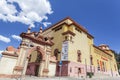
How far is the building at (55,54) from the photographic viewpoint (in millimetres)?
16297

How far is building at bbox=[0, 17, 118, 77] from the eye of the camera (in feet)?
53.5

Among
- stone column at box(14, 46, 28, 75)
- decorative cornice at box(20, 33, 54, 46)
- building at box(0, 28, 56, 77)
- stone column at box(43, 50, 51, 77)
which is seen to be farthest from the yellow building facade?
stone column at box(14, 46, 28, 75)

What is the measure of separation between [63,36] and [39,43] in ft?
21.6

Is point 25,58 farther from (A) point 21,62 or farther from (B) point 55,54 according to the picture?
(B) point 55,54

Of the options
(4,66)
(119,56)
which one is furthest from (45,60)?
(119,56)

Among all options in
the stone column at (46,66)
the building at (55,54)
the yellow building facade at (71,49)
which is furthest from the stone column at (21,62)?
the yellow building facade at (71,49)

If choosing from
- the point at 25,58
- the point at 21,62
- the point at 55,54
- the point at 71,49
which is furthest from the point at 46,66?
the point at 71,49

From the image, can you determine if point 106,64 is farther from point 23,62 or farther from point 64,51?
point 23,62

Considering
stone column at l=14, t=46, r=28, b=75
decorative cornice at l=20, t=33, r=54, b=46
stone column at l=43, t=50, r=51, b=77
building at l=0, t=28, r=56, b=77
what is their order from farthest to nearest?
1. stone column at l=43, t=50, r=51, b=77
2. decorative cornice at l=20, t=33, r=54, b=46
3. stone column at l=14, t=46, r=28, b=75
4. building at l=0, t=28, r=56, b=77

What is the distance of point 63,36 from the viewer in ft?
80.4

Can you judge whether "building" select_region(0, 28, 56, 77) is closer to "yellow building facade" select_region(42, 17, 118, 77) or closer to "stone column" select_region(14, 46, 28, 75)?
"stone column" select_region(14, 46, 28, 75)

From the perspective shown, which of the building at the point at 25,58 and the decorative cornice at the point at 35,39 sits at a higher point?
the decorative cornice at the point at 35,39

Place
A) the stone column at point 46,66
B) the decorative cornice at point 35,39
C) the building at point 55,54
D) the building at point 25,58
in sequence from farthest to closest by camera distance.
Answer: the stone column at point 46,66 < the decorative cornice at point 35,39 < the building at point 55,54 < the building at point 25,58

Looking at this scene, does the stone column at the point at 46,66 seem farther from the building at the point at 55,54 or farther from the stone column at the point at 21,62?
the stone column at the point at 21,62
